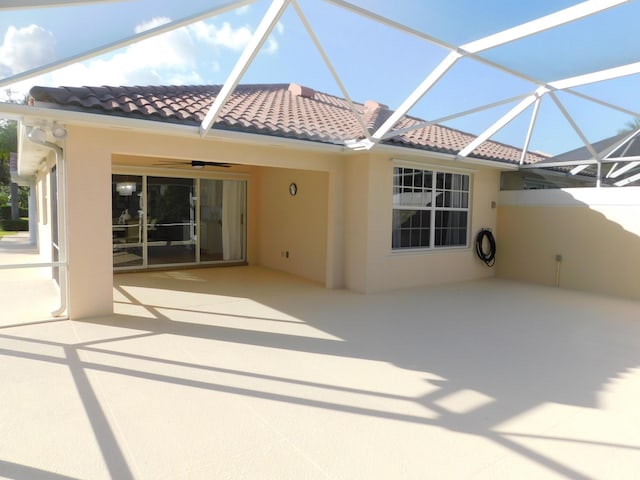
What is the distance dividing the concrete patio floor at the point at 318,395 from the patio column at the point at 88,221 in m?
0.40

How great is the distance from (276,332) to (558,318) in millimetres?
4670

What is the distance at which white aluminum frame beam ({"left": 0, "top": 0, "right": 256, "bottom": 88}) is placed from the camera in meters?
4.08

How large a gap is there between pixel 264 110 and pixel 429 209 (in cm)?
427

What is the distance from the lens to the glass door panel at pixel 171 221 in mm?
10641

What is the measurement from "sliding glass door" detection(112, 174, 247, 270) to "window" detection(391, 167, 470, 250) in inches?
192

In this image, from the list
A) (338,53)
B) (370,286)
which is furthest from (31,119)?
(370,286)

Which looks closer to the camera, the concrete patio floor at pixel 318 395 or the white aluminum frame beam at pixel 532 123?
the concrete patio floor at pixel 318 395

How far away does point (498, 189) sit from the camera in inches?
422

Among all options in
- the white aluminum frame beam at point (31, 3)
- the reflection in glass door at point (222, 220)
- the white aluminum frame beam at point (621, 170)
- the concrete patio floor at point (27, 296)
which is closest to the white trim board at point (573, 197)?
Answer: the white aluminum frame beam at point (621, 170)

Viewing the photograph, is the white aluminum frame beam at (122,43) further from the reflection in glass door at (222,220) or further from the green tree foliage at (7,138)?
the green tree foliage at (7,138)

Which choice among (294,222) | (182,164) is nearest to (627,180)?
(294,222)

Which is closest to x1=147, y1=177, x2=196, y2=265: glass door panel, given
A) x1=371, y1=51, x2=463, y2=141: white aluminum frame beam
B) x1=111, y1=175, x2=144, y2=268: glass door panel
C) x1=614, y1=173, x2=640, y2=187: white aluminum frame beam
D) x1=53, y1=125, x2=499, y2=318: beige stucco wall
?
x1=111, y1=175, x2=144, y2=268: glass door panel

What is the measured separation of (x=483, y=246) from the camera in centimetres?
1054

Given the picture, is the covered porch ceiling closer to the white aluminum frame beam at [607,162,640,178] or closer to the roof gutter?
the roof gutter
